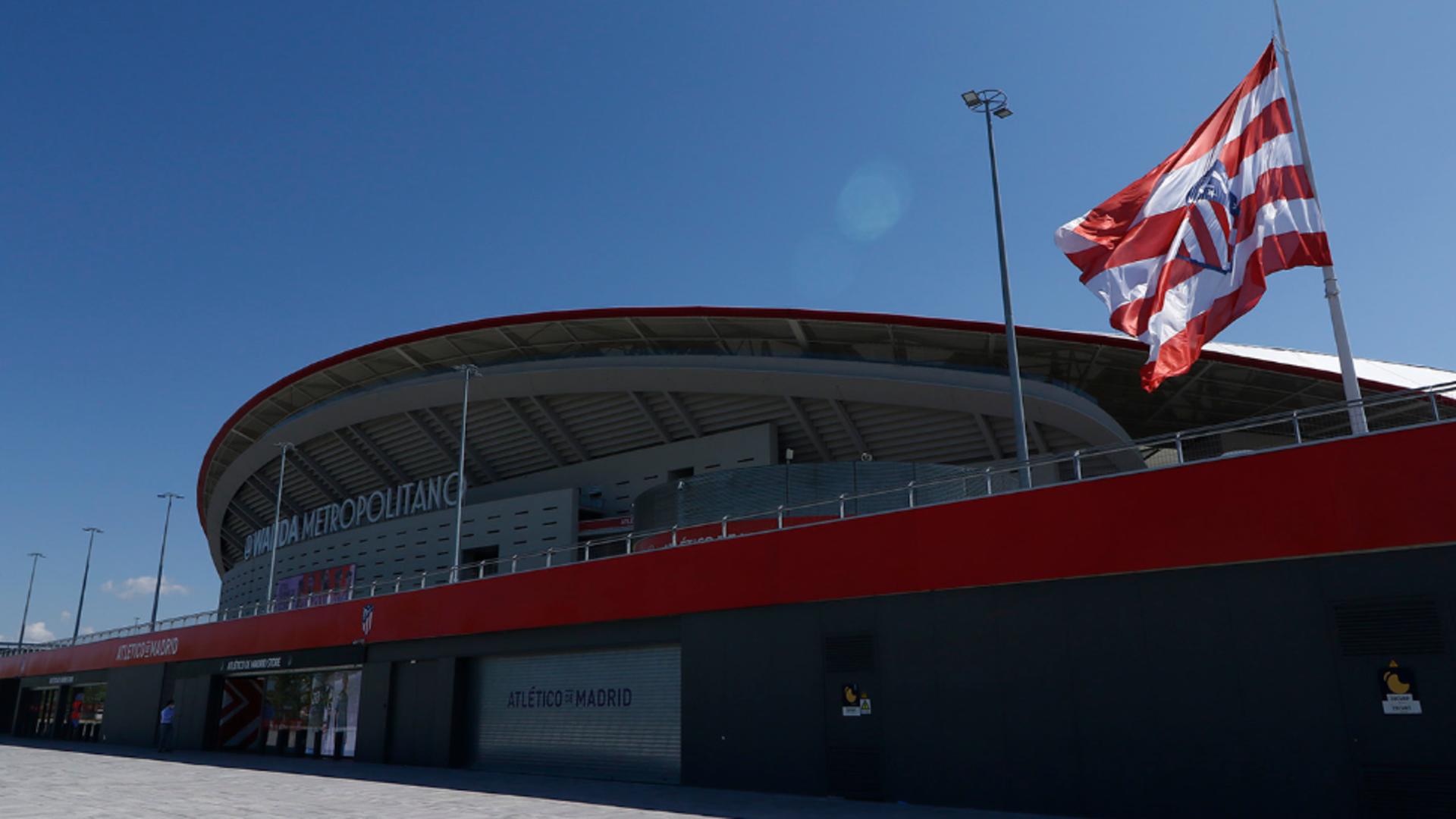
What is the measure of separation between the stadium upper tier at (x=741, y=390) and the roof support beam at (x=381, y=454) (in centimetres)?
5

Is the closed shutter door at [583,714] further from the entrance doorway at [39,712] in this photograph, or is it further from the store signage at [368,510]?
the entrance doorway at [39,712]

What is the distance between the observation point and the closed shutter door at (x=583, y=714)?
19.0 metres

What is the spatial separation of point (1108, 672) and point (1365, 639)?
9.64 ft

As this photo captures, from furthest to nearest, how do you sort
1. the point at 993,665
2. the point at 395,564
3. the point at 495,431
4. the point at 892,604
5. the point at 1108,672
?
1. the point at 395,564
2. the point at 495,431
3. the point at 892,604
4. the point at 993,665
5. the point at 1108,672

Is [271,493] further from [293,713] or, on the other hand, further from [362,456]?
[293,713]

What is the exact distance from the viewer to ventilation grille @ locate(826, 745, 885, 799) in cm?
1488

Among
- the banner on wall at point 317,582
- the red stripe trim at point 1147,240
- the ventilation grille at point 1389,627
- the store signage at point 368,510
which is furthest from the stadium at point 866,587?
the banner on wall at point 317,582

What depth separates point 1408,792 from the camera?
10.4 meters

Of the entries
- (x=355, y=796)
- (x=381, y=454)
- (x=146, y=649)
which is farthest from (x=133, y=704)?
(x=355, y=796)

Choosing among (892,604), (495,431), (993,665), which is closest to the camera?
(993,665)

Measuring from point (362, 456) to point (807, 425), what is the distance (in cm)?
2402

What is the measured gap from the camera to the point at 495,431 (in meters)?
42.7

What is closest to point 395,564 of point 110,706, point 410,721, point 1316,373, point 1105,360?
point 110,706

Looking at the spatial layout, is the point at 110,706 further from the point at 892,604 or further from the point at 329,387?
the point at 892,604
